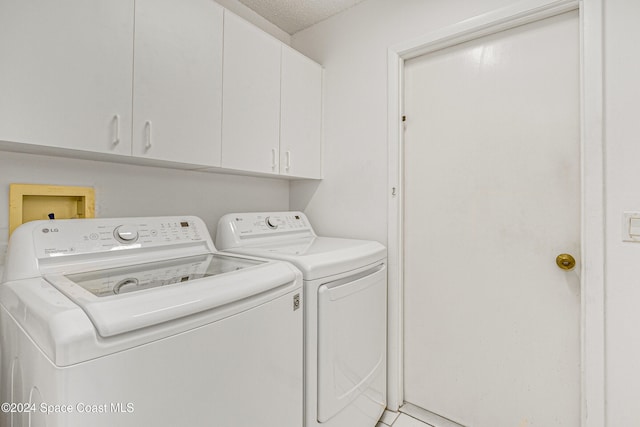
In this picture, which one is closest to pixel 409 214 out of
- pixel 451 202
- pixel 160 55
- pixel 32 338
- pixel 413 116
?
pixel 451 202

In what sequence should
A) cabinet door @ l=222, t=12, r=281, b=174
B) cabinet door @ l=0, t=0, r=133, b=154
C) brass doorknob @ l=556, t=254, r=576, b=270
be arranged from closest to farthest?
1. cabinet door @ l=0, t=0, r=133, b=154
2. brass doorknob @ l=556, t=254, r=576, b=270
3. cabinet door @ l=222, t=12, r=281, b=174

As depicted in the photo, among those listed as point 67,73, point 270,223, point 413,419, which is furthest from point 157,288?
point 413,419

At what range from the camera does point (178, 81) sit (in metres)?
1.39

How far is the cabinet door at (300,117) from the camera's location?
191 cm

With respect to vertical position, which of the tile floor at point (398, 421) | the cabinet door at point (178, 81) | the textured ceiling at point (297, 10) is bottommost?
the tile floor at point (398, 421)

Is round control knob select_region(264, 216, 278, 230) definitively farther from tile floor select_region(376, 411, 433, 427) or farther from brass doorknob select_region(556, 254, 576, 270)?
brass doorknob select_region(556, 254, 576, 270)

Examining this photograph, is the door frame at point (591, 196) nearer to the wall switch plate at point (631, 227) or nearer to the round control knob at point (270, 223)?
the wall switch plate at point (631, 227)

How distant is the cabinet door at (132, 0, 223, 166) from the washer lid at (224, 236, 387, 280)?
56cm

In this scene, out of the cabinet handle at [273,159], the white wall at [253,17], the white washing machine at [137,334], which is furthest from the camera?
the white wall at [253,17]

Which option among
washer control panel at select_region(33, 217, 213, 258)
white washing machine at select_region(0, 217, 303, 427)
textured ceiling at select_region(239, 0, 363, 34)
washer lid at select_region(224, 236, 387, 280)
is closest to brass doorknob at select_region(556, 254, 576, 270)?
washer lid at select_region(224, 236, 387, 280)

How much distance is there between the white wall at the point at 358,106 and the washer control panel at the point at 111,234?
91 centimetres

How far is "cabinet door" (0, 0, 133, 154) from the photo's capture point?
983 millimetres

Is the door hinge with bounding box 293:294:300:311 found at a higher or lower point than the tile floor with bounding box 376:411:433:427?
higher

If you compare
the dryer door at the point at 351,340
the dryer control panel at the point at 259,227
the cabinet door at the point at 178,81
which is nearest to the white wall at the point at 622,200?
the dryer door at the point at 351,340
